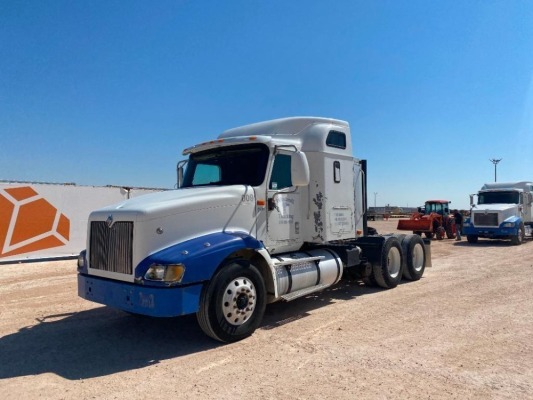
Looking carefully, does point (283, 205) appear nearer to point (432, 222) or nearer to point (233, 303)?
point (233, 303)

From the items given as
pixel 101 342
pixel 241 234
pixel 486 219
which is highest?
pixel 241 234

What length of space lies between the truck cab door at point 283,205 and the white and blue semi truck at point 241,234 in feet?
0.06

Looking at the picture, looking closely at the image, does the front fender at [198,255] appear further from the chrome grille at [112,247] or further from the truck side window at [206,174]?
the truck side window at [206,174]

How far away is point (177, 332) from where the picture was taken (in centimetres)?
576

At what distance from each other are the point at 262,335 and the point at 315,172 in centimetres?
304

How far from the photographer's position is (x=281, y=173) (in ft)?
21.4

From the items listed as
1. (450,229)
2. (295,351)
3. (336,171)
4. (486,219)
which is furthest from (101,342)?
(450,229)

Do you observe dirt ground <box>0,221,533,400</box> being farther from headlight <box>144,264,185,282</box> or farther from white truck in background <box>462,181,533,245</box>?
white truck in background <box>462,181,533,245</box>

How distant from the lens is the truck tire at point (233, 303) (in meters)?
4.98

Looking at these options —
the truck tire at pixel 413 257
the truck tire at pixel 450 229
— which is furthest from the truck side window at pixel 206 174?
the truck tire at pixel 450 229

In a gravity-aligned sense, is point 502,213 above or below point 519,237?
above

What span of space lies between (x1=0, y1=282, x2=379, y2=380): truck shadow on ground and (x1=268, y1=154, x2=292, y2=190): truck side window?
2.13 m

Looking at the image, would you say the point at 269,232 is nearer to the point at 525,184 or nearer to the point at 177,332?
the point at 177,332

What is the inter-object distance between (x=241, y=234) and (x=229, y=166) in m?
1.42
